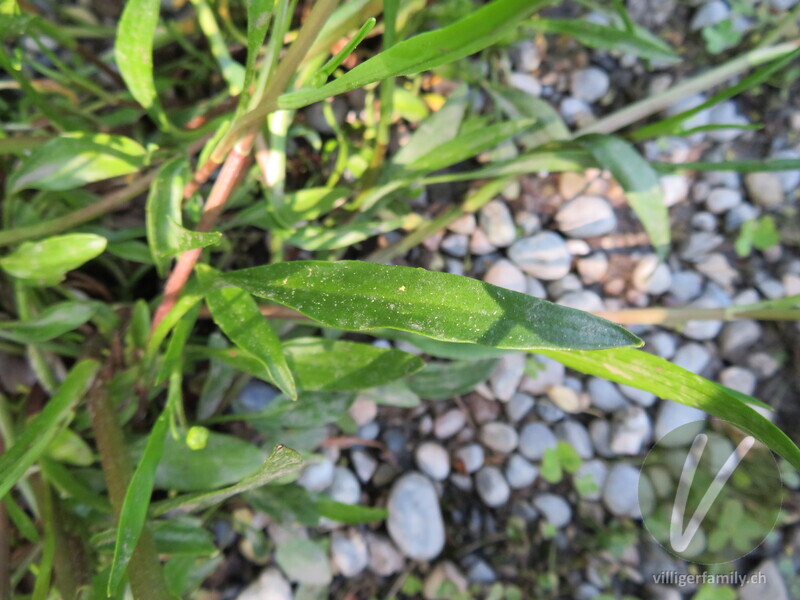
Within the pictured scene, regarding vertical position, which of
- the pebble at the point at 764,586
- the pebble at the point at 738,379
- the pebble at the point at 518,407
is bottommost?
the pebble at the point at 764,586

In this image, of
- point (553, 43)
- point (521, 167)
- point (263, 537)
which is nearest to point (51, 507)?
point (263, 537)

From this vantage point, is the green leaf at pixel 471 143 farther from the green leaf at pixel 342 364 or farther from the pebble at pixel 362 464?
the pebble at pixel 362 464

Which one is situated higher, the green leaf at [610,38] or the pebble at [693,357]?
the green leaf at [610,38]

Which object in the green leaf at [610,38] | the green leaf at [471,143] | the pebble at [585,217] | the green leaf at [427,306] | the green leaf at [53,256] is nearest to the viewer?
the green leaf at [427,306]

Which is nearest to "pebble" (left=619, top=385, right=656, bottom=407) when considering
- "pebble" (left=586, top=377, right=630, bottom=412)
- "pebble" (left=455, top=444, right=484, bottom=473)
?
"pebble" (left=586, top=377, right=630, bottom=412)

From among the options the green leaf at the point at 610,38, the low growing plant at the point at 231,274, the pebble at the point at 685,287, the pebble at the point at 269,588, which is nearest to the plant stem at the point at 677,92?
the low growing plant at the point at 231,274

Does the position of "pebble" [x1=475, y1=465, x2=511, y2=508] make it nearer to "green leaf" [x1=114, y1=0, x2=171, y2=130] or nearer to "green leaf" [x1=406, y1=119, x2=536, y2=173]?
"green leaf" [x1=406, y1=119, x2=536, y2=173]

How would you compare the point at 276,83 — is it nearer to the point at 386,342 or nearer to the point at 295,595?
the point at 386,342
